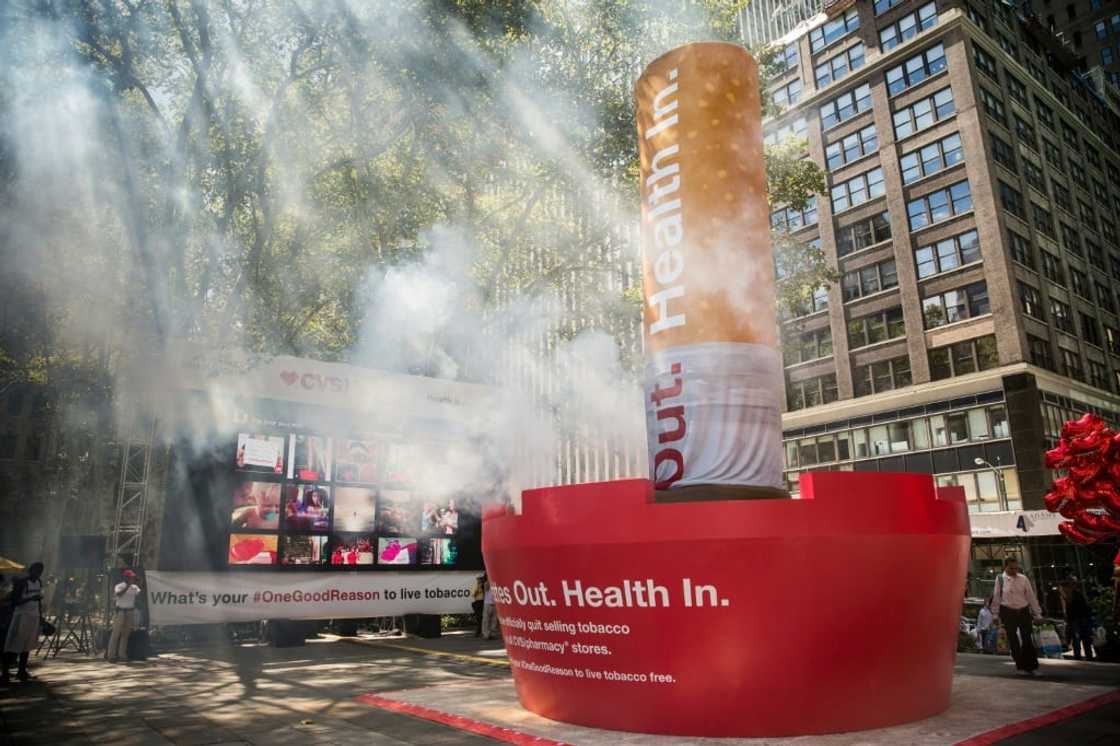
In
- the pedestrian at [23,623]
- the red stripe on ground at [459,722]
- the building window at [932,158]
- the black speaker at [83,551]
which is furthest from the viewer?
the building window at [932,158]

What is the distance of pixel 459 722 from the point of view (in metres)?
7.69

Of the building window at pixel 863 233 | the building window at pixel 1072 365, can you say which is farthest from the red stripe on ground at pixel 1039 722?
the building window at pixel 863 233

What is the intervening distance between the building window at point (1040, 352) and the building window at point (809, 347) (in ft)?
30.4

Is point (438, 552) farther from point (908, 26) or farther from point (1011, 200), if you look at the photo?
→ point (908, 26)

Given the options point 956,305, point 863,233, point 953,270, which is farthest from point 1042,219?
point 863,233

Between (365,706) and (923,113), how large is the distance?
133 feet

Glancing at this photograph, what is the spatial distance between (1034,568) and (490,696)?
29868 mm

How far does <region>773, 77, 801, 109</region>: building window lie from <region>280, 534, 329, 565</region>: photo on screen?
128ft

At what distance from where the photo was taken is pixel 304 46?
18625 millimetres

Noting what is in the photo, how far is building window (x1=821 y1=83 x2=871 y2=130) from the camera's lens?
1617 inches

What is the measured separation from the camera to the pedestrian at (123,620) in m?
13.7

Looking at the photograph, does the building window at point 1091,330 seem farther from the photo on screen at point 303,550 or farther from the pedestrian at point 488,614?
the photo on screen at point 303,550

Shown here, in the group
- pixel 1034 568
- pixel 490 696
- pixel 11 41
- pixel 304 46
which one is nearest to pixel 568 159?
pixel 304 46

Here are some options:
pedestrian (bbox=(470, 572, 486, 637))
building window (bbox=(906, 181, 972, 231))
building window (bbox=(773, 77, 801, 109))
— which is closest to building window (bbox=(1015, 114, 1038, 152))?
building window (bbox=(906, 181, 972, 231))
